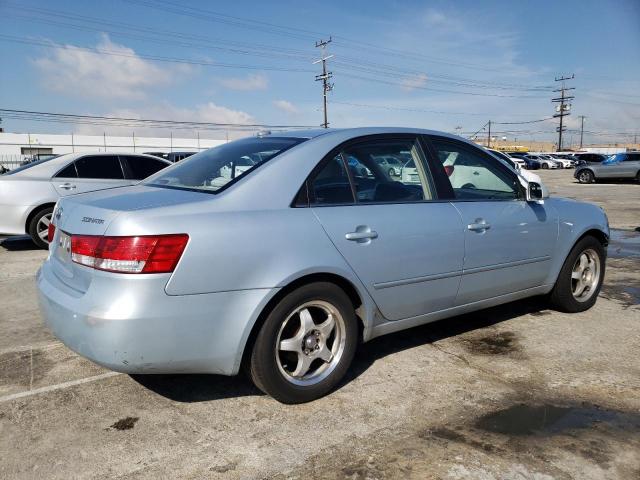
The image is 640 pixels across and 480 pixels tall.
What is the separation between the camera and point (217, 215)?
2.77 metres

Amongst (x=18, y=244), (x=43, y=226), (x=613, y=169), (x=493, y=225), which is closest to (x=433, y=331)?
(x=493, y=225)

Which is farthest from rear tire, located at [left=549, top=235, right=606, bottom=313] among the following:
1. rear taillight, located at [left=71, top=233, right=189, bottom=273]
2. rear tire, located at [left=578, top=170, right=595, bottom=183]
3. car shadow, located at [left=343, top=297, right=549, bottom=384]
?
rear tire, located at [left=578, top=170, right=595, bottom=183]

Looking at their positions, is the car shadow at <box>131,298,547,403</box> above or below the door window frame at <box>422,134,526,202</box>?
below

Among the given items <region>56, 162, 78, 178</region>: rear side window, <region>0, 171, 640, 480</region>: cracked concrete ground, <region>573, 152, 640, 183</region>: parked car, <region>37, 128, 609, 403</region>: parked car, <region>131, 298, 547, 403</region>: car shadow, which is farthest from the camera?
<region>573, 152, 640, 183</region>: parked car

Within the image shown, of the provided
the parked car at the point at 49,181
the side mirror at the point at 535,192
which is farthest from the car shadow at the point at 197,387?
the parked car at the point at 49,181

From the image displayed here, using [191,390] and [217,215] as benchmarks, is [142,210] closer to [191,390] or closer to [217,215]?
[217,215]

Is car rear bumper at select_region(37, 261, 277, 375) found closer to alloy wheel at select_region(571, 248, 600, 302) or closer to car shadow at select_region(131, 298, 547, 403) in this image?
car shadow at select_region(131, 298, 547, 403)

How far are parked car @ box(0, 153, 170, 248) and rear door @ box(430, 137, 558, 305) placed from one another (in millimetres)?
5500

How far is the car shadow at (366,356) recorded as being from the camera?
3307mm

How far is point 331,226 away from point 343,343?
2.37 feet

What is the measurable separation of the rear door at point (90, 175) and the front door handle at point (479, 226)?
6.08m

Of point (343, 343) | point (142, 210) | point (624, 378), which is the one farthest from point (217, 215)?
point (624, 378)

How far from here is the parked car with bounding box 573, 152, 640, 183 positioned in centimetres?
2695

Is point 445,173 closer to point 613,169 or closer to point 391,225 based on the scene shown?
point 391,225
